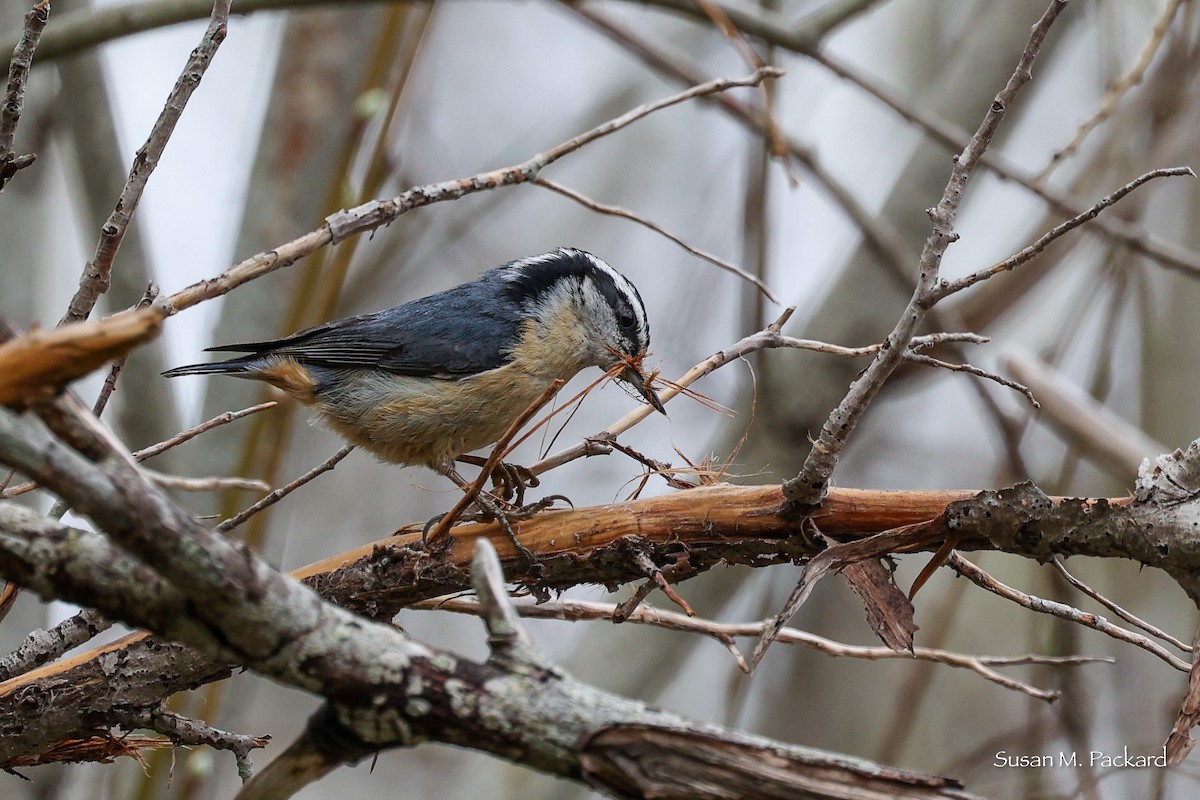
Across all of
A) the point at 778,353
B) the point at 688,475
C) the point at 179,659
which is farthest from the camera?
the point at 778,353

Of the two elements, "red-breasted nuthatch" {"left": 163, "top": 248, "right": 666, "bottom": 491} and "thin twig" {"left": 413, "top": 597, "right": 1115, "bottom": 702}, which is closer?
"thin twig" {"left": 413, "top": 597, "right": 1115, "bottom": 702}

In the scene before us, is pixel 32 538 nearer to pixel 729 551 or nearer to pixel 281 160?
pixel 729 551

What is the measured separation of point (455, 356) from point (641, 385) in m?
0.92

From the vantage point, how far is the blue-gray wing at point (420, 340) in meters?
3.44

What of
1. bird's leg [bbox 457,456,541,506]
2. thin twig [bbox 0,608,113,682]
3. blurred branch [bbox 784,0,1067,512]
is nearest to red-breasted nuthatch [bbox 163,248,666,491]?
bird's leg [bbox 457,456,541,506]

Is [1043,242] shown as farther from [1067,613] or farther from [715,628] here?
[715,628]

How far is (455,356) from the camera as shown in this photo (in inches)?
135

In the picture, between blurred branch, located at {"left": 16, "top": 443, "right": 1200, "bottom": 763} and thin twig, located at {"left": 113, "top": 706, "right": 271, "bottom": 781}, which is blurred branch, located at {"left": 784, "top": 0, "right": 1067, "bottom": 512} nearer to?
blurred branch, located at {"left": 16, "top": 443, "right": 1200, "bottom": 763}

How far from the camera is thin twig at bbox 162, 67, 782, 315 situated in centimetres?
182

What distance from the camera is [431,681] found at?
123 centimetres

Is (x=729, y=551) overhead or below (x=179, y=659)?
overhead

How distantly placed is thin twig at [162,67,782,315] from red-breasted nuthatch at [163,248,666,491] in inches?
38.5

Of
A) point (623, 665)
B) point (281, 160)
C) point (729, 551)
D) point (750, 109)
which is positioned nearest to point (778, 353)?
point (750, 109)

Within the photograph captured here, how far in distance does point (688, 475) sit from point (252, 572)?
115 centimetres
